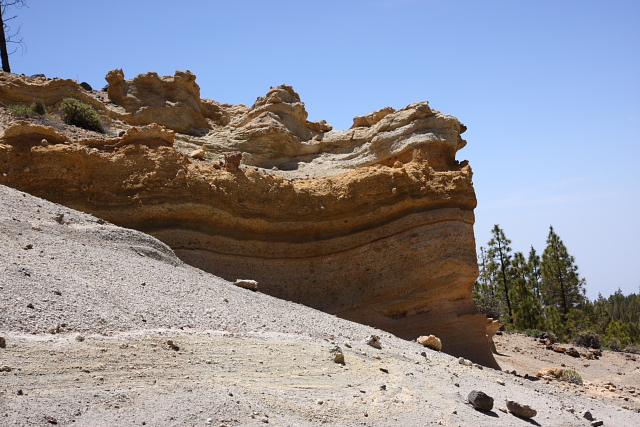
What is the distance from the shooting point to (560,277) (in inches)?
1452

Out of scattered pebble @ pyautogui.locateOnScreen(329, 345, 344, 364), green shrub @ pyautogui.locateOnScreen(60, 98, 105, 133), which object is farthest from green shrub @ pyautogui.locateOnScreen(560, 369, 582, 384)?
green shrub @ pyautogui.locateOnScreen(60, 98, 105, 133)

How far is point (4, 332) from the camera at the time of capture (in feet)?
21.8

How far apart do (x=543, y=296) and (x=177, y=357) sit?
1403 inches

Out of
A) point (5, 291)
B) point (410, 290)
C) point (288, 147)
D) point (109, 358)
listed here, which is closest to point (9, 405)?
point (109, 358)

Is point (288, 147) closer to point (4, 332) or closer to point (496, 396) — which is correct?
point (496, 396)

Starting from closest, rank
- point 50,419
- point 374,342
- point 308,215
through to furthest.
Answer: point 50,419 < point 374,342 < point 308,215

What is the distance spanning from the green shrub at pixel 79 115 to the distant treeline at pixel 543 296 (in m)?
19.8

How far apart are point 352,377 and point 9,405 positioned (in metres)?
3.92

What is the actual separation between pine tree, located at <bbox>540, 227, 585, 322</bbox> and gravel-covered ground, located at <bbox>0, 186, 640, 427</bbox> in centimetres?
2636

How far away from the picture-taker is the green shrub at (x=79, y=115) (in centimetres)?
1744

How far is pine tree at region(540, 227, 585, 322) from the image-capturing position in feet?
121

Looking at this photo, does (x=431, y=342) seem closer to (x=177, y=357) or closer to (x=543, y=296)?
(x=177, y=357)

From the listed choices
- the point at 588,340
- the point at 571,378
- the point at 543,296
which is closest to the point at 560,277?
the point at 543,296

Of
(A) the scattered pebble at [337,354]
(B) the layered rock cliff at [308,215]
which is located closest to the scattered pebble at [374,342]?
(A) the scattered pebble at [337,354]
